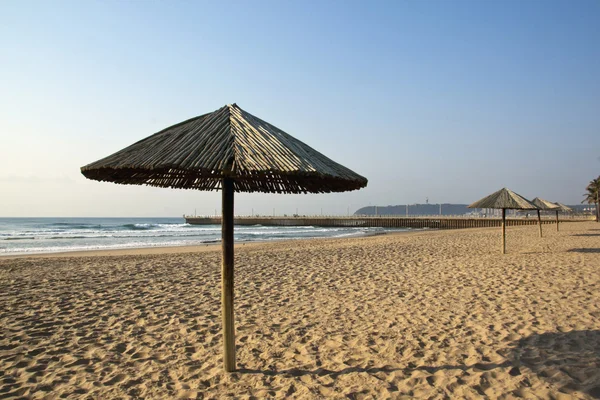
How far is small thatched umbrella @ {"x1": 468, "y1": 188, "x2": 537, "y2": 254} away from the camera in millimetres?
12961

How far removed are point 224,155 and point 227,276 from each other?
4.10 feet

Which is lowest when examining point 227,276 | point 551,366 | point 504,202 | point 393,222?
point 551,366

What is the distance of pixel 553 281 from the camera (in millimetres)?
8031

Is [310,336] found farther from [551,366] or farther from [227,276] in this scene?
[551,366]

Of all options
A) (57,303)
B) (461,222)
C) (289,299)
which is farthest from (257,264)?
(461,222)

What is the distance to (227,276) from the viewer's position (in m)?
3.74

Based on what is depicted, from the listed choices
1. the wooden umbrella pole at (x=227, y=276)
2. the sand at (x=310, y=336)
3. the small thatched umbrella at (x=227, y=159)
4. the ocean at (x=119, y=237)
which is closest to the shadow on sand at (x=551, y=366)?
the sand at (x=310, y=336)

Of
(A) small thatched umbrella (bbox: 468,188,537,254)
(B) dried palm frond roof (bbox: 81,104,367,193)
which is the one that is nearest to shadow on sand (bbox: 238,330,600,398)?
(B) dried palm frond roof (bbox: 81,104,367,193)

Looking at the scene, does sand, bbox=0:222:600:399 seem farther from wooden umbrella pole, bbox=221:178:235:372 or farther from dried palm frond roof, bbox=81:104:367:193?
dried palm frond roof, bbox=81:104:367:193

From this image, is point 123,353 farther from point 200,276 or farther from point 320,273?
point 320,273

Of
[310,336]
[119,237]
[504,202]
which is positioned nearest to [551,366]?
[310,336]

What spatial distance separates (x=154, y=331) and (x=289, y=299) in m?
2.48

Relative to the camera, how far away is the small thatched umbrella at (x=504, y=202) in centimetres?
1296

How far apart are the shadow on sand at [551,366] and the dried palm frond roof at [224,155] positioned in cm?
197
